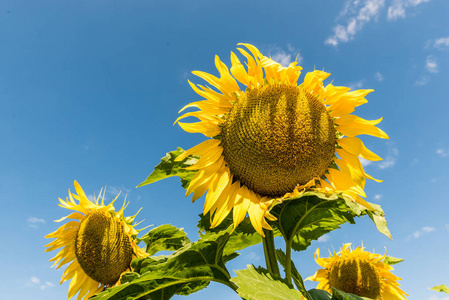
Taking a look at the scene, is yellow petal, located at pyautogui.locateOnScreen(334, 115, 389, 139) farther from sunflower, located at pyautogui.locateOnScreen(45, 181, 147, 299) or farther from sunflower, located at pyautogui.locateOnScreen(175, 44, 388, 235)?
sunflower, located at pyautogui.locateOnScreen(45, 181, 147, 299)

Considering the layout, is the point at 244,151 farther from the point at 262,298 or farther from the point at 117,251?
the point at 117,251

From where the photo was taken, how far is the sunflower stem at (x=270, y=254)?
3268 millimetres

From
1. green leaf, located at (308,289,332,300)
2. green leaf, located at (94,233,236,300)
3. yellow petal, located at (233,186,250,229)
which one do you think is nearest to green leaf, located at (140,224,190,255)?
green leaf, located at (94,233,236,300)

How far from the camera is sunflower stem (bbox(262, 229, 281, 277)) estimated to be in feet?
10.7

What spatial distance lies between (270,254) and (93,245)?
271 centimetres

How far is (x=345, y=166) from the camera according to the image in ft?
10.7

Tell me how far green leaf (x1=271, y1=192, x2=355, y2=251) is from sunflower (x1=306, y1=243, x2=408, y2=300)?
2.11 meters

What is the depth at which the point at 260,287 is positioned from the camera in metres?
2.62

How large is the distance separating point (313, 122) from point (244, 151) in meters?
0.66

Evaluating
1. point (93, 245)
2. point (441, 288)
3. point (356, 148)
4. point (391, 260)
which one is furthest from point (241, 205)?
point (441, 288)

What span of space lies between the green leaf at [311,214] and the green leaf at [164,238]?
1.86 m

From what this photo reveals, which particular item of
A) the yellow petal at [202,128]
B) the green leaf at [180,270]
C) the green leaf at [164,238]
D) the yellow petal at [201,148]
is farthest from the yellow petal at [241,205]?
the green leaf at [164,238]

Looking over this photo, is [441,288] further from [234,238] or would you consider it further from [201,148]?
[201,148]

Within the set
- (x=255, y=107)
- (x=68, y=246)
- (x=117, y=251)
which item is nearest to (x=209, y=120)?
(x=255, y=107)
